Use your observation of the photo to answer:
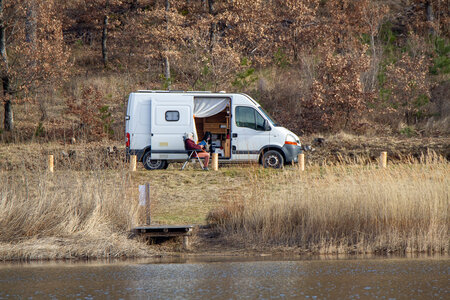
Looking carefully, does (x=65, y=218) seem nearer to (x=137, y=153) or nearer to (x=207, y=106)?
(x=137, y=153)

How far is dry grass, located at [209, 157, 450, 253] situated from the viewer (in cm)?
1309

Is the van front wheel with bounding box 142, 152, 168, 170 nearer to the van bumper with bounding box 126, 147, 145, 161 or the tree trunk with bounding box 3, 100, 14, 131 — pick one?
the van bumper with bounding box 126, 147, 145, 161

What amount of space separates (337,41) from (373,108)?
25.1 feet

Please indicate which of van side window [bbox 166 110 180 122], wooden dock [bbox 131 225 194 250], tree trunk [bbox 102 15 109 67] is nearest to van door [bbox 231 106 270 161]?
van side window [bbox 166 110 180 122]

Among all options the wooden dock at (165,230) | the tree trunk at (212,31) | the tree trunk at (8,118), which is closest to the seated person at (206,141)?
the wooden dock at (165,230)

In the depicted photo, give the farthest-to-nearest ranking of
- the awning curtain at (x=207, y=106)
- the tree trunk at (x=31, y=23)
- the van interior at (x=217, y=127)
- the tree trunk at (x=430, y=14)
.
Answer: the tree trunk at (x=430, y=14)
the tree trunk at (x=31, y=23)
the van interior at (x=217, y=127)
the awning curtain at (x=207, y=106)

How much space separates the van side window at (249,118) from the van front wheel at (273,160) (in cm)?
78

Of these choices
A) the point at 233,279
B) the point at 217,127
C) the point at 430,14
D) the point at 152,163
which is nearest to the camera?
the point at 233,279

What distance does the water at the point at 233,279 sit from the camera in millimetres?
9672

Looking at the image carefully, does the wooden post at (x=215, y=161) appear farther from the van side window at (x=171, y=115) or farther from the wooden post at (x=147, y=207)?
the wooden post at (x=147, y=207)

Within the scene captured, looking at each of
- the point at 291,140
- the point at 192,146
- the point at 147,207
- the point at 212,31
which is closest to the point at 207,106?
the point at 192,146

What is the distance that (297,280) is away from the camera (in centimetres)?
1050

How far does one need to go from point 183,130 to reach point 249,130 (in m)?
1.96

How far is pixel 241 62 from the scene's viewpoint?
32031 mm
